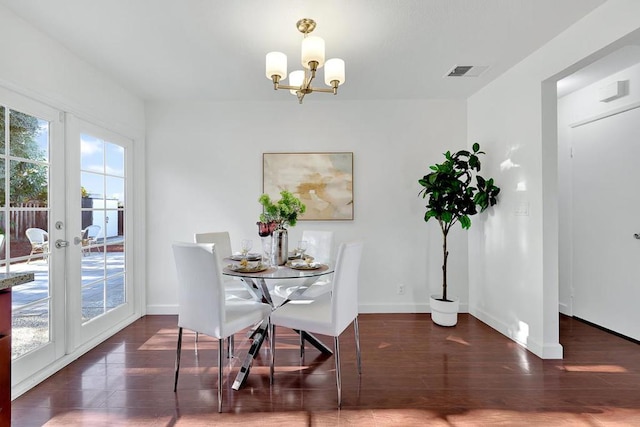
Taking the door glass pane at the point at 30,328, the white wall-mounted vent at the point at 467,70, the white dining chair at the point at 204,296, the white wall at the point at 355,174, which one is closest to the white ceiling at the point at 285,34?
the white wall-mounted vent at the point at 467,70

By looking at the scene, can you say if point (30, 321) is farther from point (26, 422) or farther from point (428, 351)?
point (428, 351)

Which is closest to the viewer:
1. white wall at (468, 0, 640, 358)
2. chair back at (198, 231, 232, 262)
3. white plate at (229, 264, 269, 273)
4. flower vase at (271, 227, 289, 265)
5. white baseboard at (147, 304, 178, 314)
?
white plate at (229, 264, 269, 273)

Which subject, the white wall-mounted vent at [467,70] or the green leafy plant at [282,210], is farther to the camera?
the white wall-mounted vent at [467,70]

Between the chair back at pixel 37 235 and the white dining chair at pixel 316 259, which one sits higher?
the chair back at pixel 37 235

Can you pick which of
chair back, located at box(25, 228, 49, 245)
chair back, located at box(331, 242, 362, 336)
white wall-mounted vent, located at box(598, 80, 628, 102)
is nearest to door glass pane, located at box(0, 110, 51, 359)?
chair back, located at box(25, 228, 49, 245)

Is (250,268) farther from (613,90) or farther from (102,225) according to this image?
(613,90)

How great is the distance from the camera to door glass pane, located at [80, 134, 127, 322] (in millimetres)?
2891

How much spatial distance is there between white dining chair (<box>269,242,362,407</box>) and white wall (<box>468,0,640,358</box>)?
1622mm

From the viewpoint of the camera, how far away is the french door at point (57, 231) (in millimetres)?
2174

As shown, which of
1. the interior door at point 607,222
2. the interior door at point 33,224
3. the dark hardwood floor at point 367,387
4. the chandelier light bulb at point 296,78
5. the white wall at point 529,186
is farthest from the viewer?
the interior door at point 607,222

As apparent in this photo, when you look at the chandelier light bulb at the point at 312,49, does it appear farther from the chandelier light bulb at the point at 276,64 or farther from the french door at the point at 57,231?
the french door at the point at 57,231

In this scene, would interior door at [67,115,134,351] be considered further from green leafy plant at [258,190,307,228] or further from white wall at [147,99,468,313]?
green leafy plant at [258,190,307,228]

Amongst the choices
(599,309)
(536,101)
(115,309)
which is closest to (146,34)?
(115,309)

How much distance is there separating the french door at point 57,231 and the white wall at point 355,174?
54 centimetres
